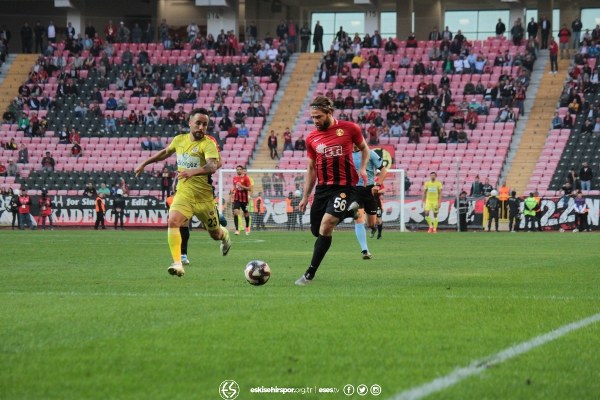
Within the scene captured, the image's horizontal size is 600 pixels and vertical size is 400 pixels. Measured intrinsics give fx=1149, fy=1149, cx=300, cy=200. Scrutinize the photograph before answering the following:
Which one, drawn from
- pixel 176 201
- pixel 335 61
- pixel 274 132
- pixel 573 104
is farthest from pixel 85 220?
pixel 176 201

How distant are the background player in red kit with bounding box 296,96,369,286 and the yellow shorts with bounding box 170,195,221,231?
193cm

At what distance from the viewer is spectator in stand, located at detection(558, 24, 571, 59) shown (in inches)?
2092

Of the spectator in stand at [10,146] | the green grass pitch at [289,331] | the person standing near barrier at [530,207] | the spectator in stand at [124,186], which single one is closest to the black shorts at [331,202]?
the green grass pitch at [289,331]

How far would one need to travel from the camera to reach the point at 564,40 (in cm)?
5312

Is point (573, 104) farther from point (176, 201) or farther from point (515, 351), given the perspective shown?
point (515, 351)

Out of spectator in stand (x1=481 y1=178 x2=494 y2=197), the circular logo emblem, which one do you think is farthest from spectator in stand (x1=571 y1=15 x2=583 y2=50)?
the circular logo emblem

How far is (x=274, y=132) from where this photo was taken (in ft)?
167

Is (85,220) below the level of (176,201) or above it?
below

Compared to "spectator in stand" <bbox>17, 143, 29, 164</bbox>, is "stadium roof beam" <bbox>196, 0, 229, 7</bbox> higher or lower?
higher

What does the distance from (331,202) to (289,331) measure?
16.8 feet

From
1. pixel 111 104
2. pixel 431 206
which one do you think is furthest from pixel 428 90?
pixel 111 104

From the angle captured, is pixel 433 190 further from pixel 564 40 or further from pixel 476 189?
pixel 564 40

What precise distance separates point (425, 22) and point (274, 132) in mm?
11160

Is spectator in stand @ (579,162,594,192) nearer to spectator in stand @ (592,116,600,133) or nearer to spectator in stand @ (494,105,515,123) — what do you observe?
spectator in stand @ (592,116,600,133)
